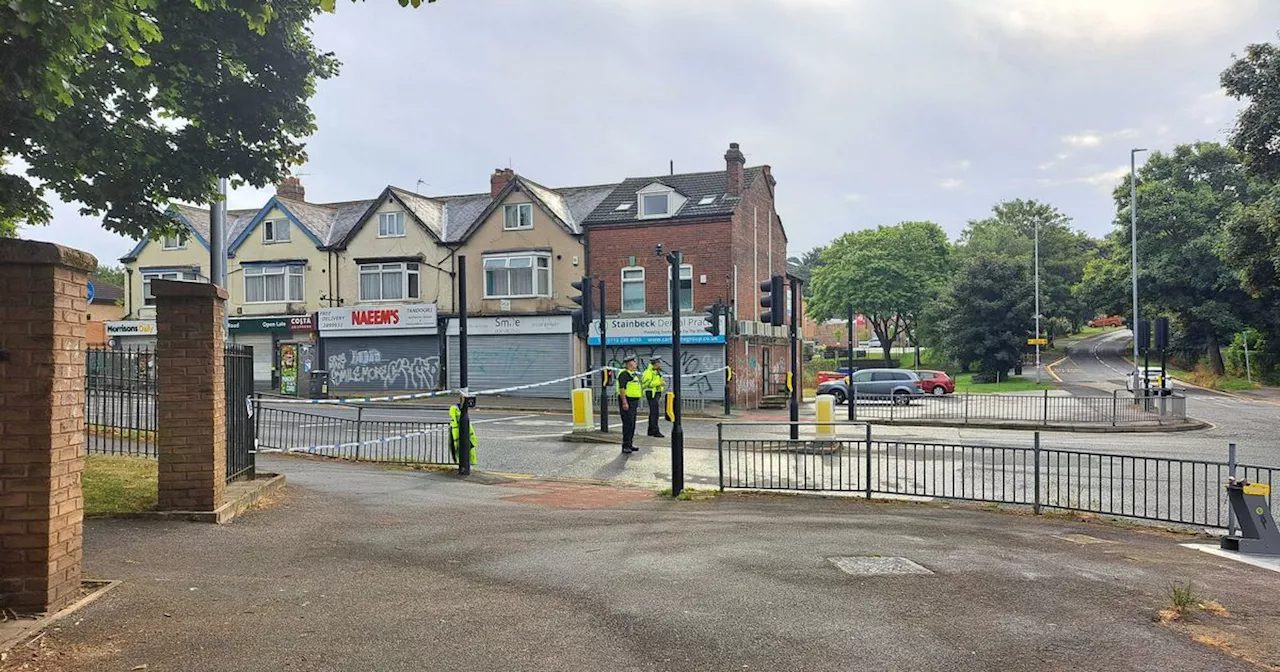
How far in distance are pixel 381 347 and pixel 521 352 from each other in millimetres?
6501

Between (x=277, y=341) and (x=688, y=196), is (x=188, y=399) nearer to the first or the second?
(x=688, y=196)

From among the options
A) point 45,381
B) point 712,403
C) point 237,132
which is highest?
point 237,132

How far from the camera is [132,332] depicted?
3778 cm

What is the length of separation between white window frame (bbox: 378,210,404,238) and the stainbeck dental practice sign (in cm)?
317

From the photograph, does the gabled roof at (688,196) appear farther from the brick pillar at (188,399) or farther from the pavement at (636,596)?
the brick pillar at (188,399)

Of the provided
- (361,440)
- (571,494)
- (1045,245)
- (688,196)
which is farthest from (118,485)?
(1045,245)

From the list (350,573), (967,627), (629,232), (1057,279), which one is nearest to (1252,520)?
(967,627)

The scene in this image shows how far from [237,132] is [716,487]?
8.13 metres

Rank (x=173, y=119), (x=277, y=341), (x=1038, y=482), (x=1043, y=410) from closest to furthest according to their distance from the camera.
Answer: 1. (x=1038, y=482)
2. (x=173, y=119)
3. (x=1043, y=410)
4. (x=277, y=341)

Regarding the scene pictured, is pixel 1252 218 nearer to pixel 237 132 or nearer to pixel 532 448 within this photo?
pixel 532 448

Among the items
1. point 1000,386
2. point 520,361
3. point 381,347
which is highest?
point 381,347

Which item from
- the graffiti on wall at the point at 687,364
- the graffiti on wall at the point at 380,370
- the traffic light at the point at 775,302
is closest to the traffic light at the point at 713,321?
the graffiti on wall at the point at 687,364

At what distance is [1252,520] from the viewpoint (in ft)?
25.5

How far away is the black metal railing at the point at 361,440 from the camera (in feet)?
46.3
